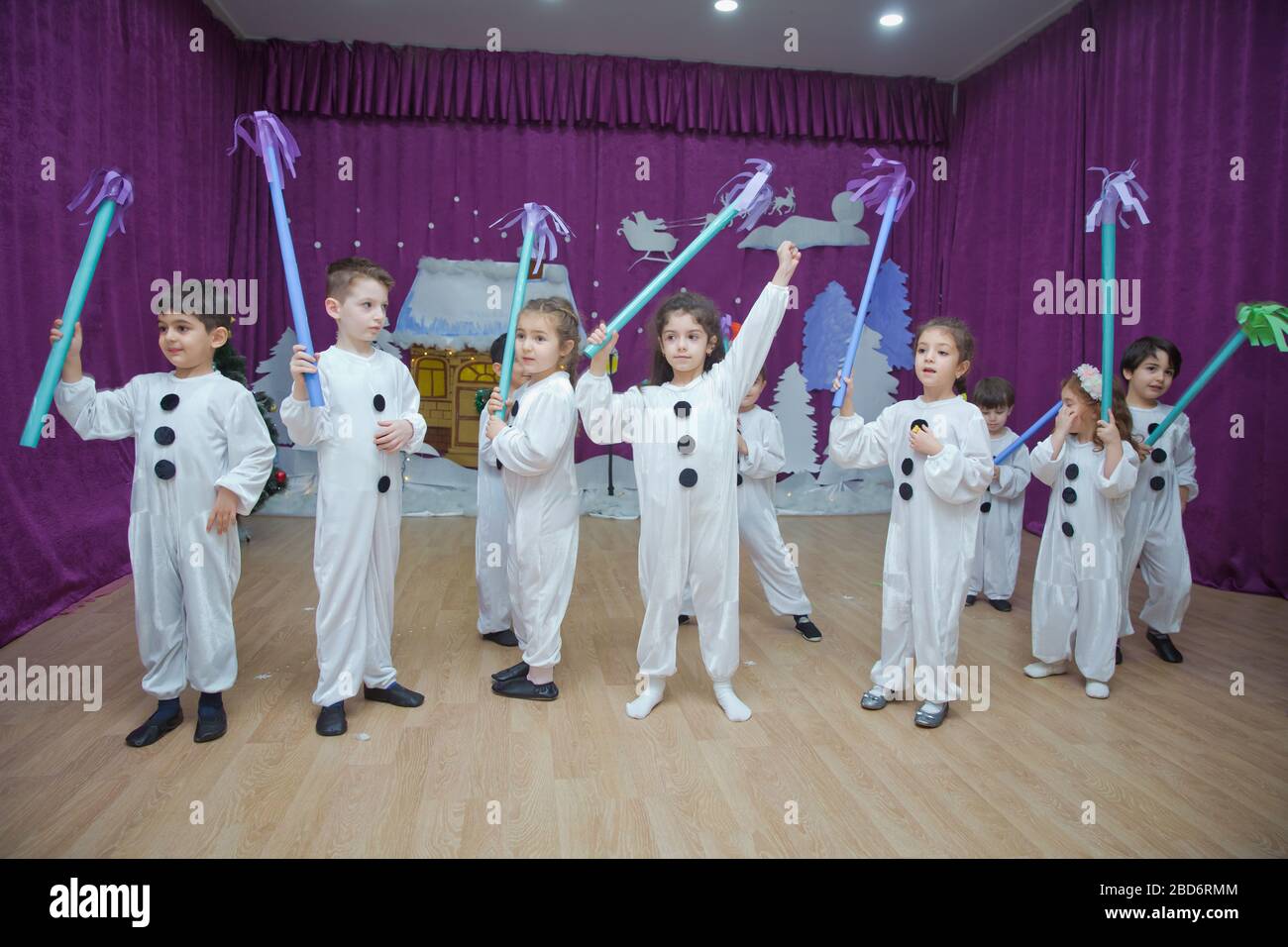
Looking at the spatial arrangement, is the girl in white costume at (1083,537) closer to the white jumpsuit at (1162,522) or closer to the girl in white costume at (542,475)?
the white jumpsuit at (1162,522)

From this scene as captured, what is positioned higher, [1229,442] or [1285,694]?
[1229,442]

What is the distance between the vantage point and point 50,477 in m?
3.67

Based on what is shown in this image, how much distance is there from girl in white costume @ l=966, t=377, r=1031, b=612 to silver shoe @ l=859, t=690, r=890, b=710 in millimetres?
1384

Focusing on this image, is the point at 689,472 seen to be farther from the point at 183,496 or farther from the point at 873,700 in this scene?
the point at 183,496

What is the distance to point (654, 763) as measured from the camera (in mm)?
2367

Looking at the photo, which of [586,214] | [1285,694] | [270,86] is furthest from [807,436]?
[270,86]

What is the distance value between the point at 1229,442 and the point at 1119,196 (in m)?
2.19

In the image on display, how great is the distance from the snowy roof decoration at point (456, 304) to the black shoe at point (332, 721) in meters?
3.71

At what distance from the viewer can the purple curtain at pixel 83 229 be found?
3371 millimetres

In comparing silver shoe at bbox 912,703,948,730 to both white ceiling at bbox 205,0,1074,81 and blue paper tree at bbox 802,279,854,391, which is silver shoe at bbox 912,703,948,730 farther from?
white ceiling at bbox 205,0,1074,81

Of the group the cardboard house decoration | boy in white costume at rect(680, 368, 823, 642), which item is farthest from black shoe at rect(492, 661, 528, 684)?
the cardboard house decoration

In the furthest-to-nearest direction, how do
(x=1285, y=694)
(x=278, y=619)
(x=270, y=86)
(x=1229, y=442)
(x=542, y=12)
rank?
(x=270, y=86)
(x=542, y=12)
(x=1229, y=442)
(x=278, y=619)
(x=1285, y=694)

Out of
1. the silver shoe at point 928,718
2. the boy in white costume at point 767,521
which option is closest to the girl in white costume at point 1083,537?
the silver shoe at point 928,718
